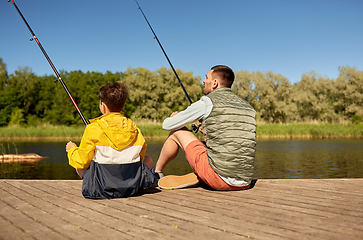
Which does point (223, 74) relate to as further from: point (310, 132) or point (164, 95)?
point (164, 95)

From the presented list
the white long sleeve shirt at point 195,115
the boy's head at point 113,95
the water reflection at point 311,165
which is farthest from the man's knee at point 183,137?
the water reflection at point 311,165

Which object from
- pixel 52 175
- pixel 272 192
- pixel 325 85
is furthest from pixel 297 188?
pixel 325 85

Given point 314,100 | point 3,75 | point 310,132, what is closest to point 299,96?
point 314,100

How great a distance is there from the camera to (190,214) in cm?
221

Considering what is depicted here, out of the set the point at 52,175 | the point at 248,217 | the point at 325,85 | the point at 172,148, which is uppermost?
the point at 325,85

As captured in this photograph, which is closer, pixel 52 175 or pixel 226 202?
pixel 226 202

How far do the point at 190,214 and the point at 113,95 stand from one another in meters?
1.06

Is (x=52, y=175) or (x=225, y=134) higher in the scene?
(x=225, y=134)

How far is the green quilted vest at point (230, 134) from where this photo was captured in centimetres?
262

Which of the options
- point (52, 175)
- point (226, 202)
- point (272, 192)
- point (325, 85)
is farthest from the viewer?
point (325, 85)

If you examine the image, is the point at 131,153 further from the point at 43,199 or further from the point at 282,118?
the point at 282,118

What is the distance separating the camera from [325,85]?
36.7m

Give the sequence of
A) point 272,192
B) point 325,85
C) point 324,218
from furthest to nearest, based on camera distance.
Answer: point 325,85 → point 272,192 → point 324,218

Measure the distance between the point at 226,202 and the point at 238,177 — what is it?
1.05ft
